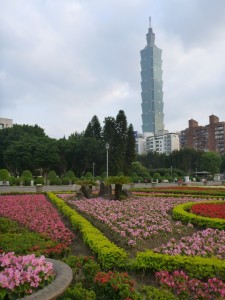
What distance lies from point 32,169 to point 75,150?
25.1ft

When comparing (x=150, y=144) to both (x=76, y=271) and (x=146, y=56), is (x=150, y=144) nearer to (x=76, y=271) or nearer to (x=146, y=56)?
(x=146, y=56)

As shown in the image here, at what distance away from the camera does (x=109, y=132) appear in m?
57.1

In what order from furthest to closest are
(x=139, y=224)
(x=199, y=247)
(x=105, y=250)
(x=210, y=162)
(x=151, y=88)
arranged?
(x=151, y=88)
(x=210, y=162)
(x=139, y=224)
(x=199, y=247)
(x=105, y=250)

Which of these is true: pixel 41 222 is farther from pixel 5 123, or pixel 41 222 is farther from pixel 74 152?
pixel 5 123

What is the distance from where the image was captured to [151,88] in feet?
607

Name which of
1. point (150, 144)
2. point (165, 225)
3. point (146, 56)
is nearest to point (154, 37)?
point (146, 56)

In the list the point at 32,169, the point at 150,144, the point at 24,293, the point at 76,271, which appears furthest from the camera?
the point at 150,144

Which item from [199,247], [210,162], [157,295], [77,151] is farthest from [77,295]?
[210,162]

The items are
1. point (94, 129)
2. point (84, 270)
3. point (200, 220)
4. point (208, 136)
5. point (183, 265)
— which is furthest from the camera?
point (208, 136)

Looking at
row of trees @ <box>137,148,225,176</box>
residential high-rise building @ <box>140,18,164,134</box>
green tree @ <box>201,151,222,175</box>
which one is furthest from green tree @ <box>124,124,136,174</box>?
residential high-rise building @ <box>140,18,164,134</box>

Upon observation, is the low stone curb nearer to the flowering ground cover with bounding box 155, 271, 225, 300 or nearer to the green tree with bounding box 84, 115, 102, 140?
the flowering ground cover with bounding box 155, 271, 225, 300

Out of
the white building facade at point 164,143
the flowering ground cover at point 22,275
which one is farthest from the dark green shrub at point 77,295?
the white building facade at point 164,143

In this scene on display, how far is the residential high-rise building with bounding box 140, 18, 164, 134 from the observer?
184875 mm

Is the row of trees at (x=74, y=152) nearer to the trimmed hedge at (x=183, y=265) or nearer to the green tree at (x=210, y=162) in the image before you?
the green tree at (x=210, y=162)
